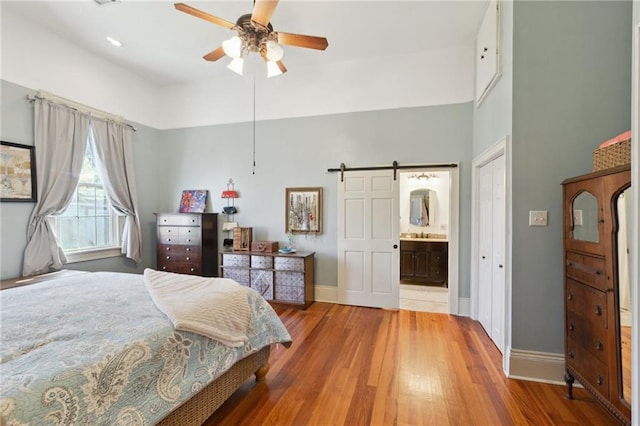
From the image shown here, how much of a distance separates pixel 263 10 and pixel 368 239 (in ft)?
9.65

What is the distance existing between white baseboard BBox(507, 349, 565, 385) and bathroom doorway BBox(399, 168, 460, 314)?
144 cm

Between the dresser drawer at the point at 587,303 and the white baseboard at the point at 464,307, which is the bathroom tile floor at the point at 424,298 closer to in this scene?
the white baseboard at the point at 464,307

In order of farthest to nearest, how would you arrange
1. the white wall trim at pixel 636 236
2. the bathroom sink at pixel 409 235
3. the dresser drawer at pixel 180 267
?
the bathroom sink at pixel 409 235 < the dresser drawer at pixel 180 267 < the white wall trim at pixel 636 236

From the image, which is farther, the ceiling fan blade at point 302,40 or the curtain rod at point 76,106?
the curtain rod at point 76,106

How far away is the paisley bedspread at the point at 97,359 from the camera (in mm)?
1002

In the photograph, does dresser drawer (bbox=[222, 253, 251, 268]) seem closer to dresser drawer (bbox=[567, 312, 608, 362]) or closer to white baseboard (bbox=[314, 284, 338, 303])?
white baseboard (bbox=[314, 284, 338, 303])

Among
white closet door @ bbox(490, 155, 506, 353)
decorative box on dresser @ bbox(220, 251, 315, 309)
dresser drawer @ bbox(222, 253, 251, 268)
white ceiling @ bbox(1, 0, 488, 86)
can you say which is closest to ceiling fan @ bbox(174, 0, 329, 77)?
white ceiling @ bbox(1, 0, 488, 86)

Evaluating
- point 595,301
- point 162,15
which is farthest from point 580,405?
point 162,15

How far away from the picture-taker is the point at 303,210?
14.2 ft

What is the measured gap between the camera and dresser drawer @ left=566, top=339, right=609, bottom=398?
170cm

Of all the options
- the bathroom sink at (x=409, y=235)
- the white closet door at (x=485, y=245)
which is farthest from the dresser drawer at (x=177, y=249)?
the white closet door at (x=485, y=245)

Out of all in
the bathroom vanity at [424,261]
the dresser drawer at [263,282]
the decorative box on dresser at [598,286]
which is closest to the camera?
the decorative box on dresser at [598,286]

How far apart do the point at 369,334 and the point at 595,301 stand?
1974mm

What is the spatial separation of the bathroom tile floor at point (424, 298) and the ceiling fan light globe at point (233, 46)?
3688 mm
